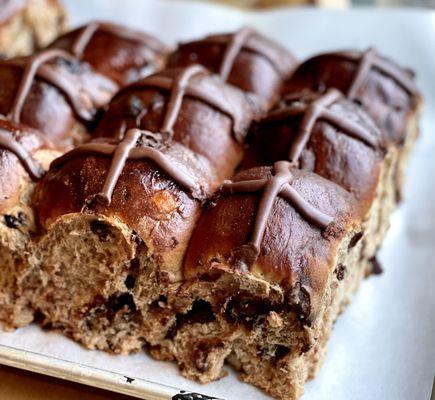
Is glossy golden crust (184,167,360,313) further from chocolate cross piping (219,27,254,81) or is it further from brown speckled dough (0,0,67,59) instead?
brown speckled dough (0,0,67,59)

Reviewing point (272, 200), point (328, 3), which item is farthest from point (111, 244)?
point (328, 3)

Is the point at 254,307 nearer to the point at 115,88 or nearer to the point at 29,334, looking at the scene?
the point at 29,334

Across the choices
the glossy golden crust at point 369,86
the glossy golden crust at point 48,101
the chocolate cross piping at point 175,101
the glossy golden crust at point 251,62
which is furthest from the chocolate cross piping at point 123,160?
the glossy golden crust at point 369,86

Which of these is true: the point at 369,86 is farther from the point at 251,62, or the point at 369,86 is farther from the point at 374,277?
the point at 374,277

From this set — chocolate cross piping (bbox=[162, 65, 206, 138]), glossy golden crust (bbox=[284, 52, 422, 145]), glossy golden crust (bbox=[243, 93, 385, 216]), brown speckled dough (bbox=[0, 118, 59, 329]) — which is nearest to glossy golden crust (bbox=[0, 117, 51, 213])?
brown speckled dough (bbox=[0, 118, 59, 329])

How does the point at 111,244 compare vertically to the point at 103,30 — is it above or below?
below

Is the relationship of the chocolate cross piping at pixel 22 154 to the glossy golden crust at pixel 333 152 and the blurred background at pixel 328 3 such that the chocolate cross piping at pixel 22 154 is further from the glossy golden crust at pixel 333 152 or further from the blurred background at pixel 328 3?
the blurred background at pixel 328 3
